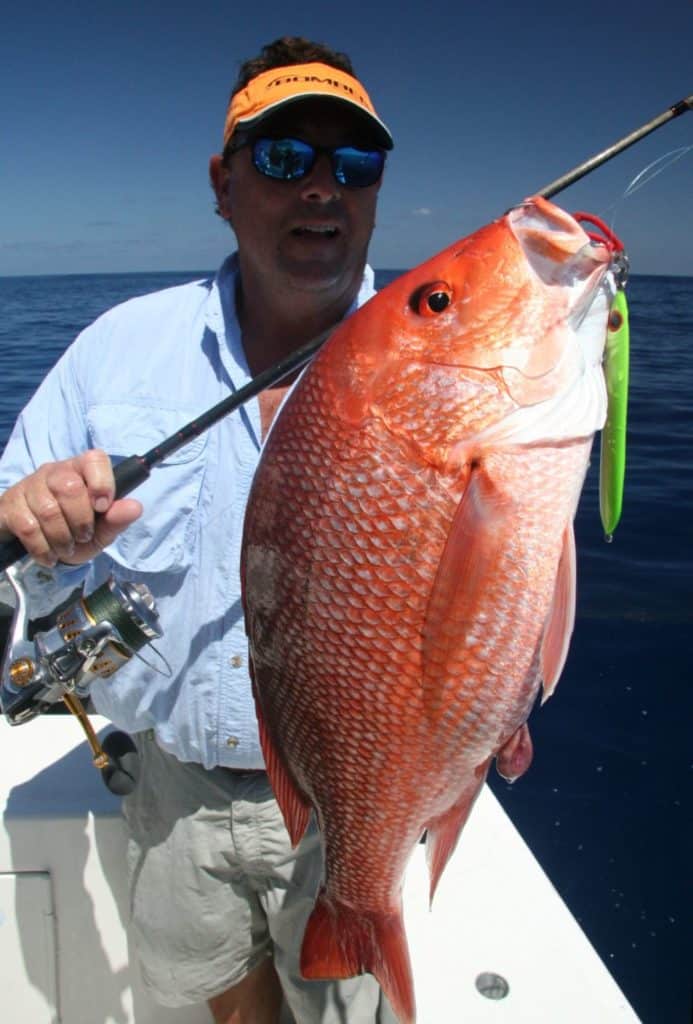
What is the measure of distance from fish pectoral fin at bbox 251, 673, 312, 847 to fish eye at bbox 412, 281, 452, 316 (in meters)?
0.71

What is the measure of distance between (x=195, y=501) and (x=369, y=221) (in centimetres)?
85

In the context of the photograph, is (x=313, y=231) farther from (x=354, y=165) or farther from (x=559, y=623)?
(x=559, y=623)

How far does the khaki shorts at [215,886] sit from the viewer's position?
2.01 m

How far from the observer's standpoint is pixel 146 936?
6.95 ft

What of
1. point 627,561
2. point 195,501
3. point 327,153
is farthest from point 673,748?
point 327,153

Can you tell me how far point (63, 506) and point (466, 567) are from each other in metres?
0.82

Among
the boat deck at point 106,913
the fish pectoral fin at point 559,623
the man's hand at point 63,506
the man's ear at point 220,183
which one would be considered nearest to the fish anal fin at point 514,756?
the fish pectoral fin at point 559,623

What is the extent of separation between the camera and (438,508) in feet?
3.43

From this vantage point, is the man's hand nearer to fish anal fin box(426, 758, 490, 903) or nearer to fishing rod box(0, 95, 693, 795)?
fishing rod box(0, 95, 693, 795)

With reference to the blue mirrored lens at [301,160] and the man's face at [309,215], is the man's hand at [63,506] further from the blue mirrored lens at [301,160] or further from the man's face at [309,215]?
the blue mirrored lens at [301,160]

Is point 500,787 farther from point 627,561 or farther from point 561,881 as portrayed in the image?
point 627,561

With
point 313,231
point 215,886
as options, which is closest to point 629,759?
point 215,886

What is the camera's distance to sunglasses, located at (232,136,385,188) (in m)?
1.86

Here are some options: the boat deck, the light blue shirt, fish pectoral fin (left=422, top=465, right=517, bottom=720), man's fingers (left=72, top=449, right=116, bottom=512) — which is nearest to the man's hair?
the light blue shirt
